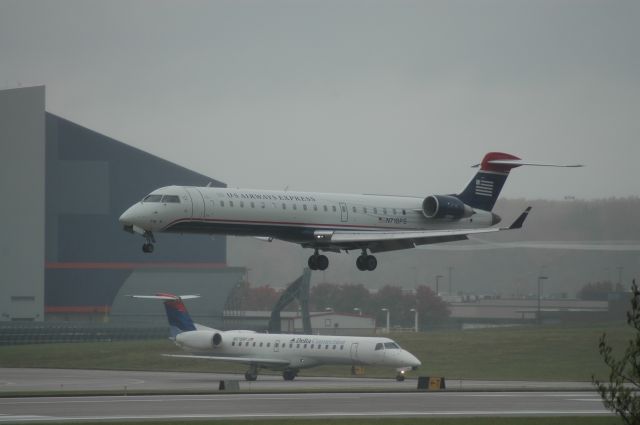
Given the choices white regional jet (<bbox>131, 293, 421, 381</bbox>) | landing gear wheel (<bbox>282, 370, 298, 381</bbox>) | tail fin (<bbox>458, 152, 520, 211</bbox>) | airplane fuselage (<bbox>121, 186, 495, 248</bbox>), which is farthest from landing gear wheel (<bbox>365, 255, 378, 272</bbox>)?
landing gear wheel (<bbox>282, 370, 298, 381</bbox>)

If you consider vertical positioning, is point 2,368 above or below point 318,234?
below

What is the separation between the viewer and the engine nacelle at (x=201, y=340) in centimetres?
7562

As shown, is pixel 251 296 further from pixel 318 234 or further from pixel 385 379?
pixel 318 234

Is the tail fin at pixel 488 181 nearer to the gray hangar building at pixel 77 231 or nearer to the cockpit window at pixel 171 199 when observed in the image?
the cockpit window at pixel 171 199

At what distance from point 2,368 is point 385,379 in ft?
95.5

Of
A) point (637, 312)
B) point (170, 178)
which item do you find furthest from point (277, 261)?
point (637, 312)

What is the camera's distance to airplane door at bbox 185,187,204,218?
44312mm

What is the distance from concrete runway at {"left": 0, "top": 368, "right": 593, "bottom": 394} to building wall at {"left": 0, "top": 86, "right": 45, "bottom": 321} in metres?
26.1

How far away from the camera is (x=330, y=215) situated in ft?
159

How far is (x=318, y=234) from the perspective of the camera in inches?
1877

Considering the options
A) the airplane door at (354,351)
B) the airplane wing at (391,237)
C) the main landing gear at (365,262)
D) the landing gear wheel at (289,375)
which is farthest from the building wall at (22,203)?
the airplane wing at (391,237)

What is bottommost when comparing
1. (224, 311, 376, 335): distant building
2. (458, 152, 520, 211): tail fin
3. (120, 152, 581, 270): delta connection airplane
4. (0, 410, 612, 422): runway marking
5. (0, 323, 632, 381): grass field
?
(0, 323, 632, 381): grass field

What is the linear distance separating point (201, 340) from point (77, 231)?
34581 millimetres

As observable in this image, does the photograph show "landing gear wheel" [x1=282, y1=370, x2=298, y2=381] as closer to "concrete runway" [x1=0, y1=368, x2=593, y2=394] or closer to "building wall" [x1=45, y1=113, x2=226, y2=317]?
"concrete runway" [x1=0, y1=368, x2=593, y2=394]
